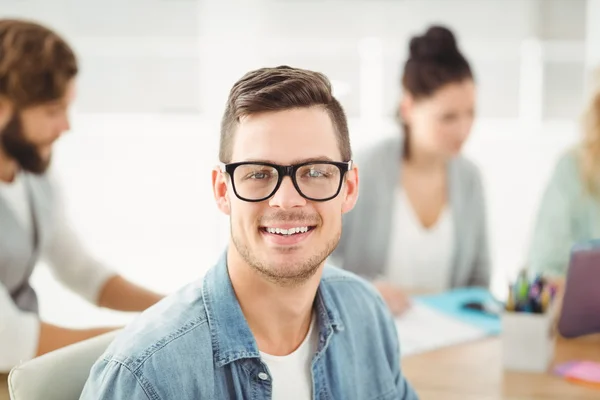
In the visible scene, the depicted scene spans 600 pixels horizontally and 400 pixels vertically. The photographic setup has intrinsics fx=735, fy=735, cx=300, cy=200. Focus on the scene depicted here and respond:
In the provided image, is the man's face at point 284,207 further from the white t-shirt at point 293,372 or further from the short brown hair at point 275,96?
the white t-shirt at point 293,372

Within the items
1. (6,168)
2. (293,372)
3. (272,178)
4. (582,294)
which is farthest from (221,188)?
(582,294)

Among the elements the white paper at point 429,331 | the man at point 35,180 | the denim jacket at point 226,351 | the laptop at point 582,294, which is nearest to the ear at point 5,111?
the man at point 35,180

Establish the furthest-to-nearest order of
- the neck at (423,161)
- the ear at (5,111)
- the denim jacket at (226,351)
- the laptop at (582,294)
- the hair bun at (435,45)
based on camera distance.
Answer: the neck at (423,161) → the hair bun at (435,45) → the ear at (5,111) → the laptop at (582,294) → the denim jacket at (226,351)

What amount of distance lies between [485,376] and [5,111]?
Result: 120 centimetres

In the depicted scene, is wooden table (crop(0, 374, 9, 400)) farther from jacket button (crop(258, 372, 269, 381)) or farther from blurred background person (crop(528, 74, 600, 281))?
blurred background person (crop(528, 74, 600, 281))

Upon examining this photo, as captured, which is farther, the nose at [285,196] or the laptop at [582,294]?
the laptop at [582,294]

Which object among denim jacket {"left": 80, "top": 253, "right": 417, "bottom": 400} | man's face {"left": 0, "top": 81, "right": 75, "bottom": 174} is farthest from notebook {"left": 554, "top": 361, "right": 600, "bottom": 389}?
man's face {"left": 0, "top": 81, "right": 75, "bottom": 174}

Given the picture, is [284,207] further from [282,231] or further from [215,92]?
[215,92]

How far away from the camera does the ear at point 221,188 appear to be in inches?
42.1

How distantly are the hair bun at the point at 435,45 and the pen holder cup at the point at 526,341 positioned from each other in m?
0.94

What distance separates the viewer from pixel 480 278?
2322mm

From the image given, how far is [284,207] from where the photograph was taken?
102 cm

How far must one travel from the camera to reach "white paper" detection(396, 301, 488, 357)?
5.25 feet

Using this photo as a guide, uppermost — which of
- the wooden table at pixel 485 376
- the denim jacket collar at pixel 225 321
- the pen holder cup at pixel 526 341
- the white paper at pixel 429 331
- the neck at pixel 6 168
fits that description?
the neck at pixel 6 168
